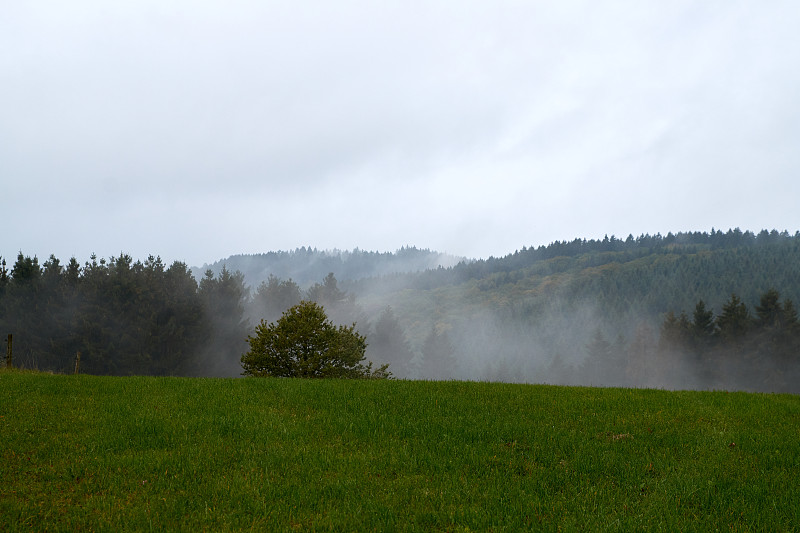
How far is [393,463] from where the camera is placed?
29.8 ft

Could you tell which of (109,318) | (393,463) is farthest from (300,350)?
(109,318)

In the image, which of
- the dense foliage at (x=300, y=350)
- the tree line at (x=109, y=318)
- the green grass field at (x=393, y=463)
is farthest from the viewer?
the tree line at (x=109, y=318)

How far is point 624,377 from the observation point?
111250 millimetres

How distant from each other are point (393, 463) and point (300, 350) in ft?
81.2

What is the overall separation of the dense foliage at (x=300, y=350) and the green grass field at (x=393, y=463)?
17.3 metres

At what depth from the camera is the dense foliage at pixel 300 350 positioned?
31359 millimetres

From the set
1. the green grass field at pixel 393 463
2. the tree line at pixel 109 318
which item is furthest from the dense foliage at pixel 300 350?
the tree line at pixel 109 318

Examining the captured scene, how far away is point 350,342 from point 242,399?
2256cm

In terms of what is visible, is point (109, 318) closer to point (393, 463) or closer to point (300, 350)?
point (300, 350)

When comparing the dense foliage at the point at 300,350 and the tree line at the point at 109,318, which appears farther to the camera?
the tree line at the point at 109,318

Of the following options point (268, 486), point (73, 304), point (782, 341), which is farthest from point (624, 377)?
point (268, 486)

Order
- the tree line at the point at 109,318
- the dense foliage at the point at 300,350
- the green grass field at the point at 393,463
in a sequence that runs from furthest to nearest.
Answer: the tree line at the point at 109,318 < the dense foliage at the point at 300,350 < the green grass field at the point at 393,463

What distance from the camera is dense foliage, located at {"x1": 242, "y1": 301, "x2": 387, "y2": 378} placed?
31359 mm

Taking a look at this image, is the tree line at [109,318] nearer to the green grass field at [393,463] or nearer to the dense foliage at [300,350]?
the dense foliage at [300,350]
